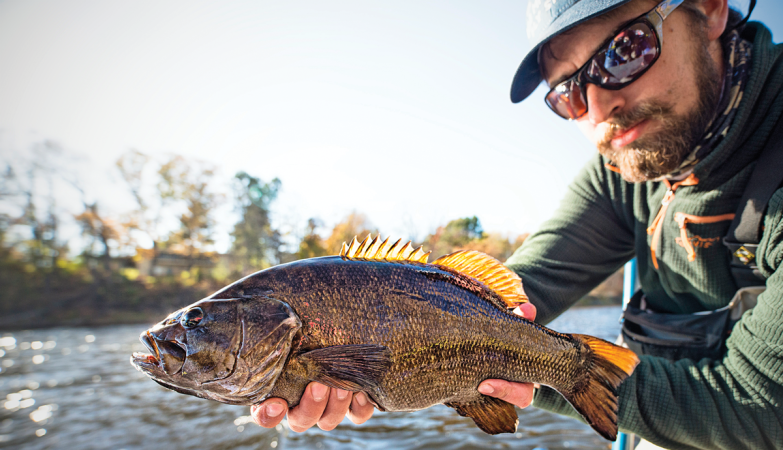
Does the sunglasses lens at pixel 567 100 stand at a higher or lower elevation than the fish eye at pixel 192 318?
higher

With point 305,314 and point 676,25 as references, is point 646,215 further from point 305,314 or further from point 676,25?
point 305,314

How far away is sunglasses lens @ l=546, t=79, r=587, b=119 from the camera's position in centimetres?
286

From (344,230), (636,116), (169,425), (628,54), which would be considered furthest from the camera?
(344,230)

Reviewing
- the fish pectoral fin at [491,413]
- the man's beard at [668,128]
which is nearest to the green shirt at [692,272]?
the man's beard at [668,128]

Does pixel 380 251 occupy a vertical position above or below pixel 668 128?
below

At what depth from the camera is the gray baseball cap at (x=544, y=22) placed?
2.42m

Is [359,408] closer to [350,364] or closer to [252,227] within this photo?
[350,364]

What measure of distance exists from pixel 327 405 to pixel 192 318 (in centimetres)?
81

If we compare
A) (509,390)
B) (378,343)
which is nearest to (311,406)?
(378,343)

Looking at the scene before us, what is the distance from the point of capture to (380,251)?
6.84 ft

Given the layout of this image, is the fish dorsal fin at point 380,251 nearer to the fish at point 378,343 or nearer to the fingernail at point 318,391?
the fish at point 378,343

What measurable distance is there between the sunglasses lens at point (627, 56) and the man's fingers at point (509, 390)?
6.81ft

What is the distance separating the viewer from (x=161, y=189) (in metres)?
40.7

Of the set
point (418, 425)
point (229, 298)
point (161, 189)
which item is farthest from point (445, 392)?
point (161, 189)
